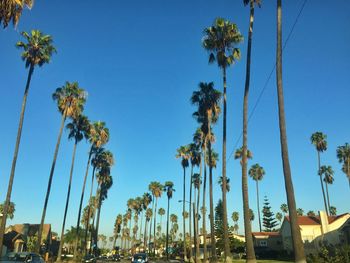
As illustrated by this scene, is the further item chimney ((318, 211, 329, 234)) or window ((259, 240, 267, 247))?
window ((259, 240, 267, 247))

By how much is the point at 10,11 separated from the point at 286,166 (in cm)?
1467

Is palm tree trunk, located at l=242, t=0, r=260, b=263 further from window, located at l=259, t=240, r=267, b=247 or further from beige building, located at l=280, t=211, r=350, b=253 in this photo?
window, located at l=259, t=240, r=267, b=247

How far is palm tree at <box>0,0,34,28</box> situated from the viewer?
1588cm

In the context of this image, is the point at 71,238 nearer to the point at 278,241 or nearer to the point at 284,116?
the point at 278,241

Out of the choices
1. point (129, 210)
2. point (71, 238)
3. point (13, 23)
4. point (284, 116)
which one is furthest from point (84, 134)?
point (129, 210)

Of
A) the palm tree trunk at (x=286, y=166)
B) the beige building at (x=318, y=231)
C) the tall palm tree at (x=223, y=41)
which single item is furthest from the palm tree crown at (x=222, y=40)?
the beige building at (x=318, y=231)

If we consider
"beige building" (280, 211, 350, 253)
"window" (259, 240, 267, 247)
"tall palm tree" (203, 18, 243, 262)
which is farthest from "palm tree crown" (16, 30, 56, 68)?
"window" (259, 240, 267, 247)

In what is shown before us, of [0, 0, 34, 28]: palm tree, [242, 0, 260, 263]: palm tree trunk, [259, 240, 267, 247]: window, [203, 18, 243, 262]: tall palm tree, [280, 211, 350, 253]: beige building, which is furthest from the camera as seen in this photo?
[259, 240, 267, 247]: window

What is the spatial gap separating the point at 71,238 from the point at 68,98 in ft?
273

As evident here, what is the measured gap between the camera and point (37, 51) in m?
32.1

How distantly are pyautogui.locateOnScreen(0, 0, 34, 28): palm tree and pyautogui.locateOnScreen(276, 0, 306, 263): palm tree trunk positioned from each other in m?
12.7

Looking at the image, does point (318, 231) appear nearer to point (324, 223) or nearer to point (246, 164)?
point (324, 223)

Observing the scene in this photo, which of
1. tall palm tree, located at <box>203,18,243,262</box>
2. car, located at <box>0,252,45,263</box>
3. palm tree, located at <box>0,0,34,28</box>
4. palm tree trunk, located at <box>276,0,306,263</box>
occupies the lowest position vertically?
car, located at <box>0,252,45,263</box>

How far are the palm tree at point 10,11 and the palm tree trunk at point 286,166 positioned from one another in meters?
12.7
